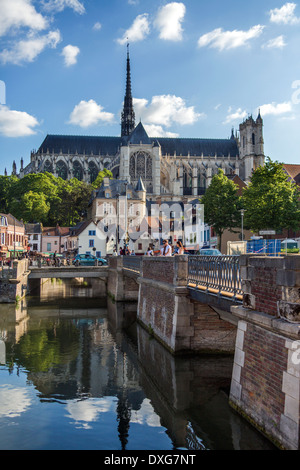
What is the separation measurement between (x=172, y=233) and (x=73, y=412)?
64.4 m

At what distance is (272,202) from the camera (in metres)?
38.9

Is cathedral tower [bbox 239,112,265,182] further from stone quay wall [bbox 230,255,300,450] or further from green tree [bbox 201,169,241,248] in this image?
stone quay wall [bbox 230,255,300,450]

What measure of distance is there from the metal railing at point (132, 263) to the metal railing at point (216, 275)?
1170 centimetres

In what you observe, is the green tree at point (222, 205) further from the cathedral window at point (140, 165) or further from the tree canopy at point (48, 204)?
the cathedral window at point (140, 165)

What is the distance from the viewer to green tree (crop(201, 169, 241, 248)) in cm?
4978

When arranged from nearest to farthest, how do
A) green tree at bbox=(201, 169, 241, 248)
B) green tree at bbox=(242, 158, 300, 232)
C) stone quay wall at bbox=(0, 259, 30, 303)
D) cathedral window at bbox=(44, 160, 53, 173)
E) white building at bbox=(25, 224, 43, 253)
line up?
stone quay wall at bbox=(0, 259, 30, 303), green tree at bbox=(242, 158, 300, 232), green tree at bbox=(201, 169, 241, 248), white building at bbox=(25, 224, 43, 253), cathedral window at bbox=(44, 160, 53, 173)

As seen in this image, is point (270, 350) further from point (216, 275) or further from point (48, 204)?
point (48, 204)

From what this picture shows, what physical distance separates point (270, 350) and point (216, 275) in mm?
4357

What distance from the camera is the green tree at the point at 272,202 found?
39031 millimetres

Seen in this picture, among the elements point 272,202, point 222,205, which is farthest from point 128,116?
point 272,202

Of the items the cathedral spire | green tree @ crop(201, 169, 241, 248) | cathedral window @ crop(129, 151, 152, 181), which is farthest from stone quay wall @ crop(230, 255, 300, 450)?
the cathedral spire

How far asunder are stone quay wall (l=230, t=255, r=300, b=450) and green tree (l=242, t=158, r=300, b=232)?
3038 centimetres

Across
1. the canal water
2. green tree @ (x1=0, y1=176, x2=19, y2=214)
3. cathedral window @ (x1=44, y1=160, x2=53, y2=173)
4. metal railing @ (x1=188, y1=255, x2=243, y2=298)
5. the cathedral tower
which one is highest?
the cathedral tower
